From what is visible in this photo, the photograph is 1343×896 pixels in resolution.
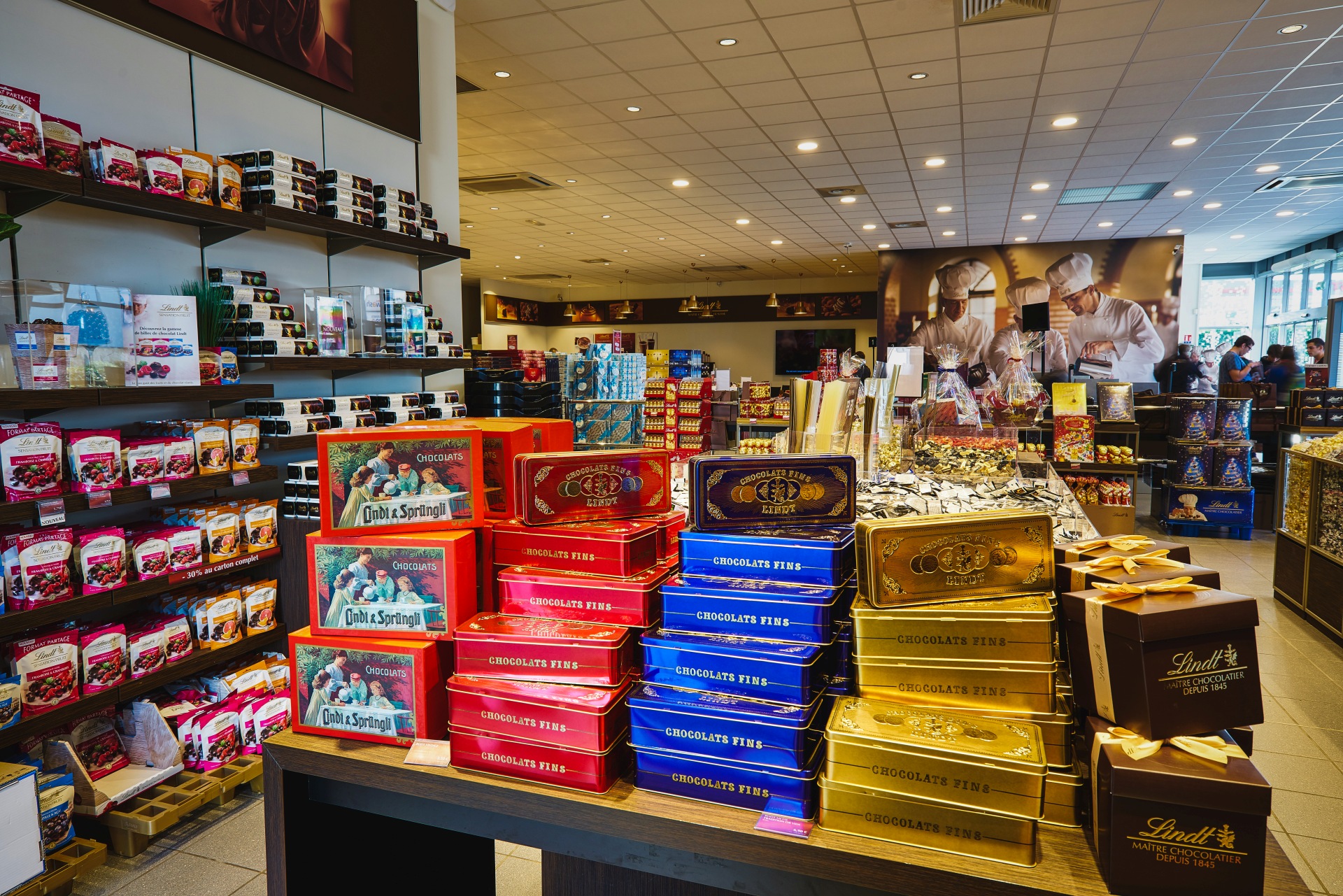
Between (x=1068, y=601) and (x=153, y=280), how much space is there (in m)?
3.23

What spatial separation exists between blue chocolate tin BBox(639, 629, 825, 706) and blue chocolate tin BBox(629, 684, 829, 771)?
0.01 meters

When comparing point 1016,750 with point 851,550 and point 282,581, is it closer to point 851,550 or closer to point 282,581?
point 851,550

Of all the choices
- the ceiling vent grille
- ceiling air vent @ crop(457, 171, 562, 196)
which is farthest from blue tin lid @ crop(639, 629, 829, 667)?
the ceiling vent grille

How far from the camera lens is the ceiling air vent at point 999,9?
13.6ft

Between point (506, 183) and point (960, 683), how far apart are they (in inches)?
325

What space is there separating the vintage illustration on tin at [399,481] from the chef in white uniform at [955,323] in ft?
38.3

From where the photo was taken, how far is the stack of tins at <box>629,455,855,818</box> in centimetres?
111

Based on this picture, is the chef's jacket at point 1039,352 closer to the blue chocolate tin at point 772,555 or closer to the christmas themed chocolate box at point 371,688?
the blue chocolate tin at point 772,555

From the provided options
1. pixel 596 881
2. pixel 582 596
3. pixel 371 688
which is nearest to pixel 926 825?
pixel 582 596

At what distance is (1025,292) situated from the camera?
11.9 m

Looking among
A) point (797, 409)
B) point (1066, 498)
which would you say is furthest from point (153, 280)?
point (1066, 498)

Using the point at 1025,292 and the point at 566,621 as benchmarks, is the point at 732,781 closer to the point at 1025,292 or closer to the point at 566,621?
the point at 566,621

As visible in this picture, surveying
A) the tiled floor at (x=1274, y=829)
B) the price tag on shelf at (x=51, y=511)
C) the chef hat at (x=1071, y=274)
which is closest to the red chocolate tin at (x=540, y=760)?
the tiled floor at (x=1274, y=829)

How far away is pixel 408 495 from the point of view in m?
1.38
